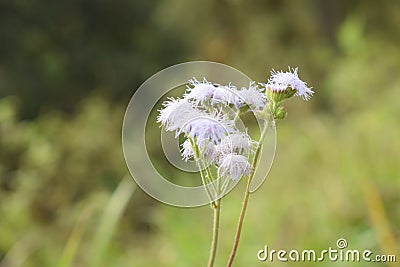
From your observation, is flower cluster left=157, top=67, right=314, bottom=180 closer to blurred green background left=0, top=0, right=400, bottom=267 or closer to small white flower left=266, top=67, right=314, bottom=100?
small white flower left=266, top=67, right=314, bottom=100

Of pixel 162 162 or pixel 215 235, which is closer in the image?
pixel 215 235

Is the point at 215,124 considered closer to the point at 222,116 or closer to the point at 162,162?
the point at 222,116

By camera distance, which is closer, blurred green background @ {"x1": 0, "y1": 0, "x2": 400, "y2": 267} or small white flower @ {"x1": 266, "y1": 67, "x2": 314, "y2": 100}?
small white flower @ {"x1": 266, "y1": 67, "x2": 314, "y2": 100}

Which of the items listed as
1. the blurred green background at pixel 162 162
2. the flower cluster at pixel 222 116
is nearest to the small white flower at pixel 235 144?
the flower cluster at pixel 222 116

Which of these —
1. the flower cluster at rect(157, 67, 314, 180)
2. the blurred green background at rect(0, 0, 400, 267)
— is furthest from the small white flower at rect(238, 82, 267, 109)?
the blurred green background at rect(0, 0, 400, 267)

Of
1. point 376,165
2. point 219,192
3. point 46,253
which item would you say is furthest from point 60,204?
point 219,192

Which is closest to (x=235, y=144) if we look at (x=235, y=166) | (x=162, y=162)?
(x=235, y=166)

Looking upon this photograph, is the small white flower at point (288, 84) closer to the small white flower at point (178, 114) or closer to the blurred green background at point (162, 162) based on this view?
the small white flower at point (178, 114)
